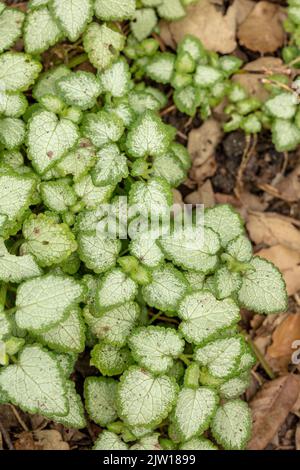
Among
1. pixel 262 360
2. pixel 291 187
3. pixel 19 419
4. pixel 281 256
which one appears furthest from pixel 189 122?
pixel 19 419

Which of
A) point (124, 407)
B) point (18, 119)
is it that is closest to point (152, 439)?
point (124, 407)

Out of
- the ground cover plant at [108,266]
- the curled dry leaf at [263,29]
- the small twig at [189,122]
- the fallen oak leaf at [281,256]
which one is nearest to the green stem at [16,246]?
the ground cover plant at [108,266]

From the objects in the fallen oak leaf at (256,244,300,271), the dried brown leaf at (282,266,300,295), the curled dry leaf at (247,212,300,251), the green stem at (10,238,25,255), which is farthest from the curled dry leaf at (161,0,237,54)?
the green stem at (10,238,25,255)

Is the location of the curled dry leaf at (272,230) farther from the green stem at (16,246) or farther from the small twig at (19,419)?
the small twig at (19,419)

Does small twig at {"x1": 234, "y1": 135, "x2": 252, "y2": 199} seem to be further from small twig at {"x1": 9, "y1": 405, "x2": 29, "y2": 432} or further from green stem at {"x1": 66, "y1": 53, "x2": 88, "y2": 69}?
small twig at {"x1": 9, "y1": 405, "x2": 29, "y2": 432}
